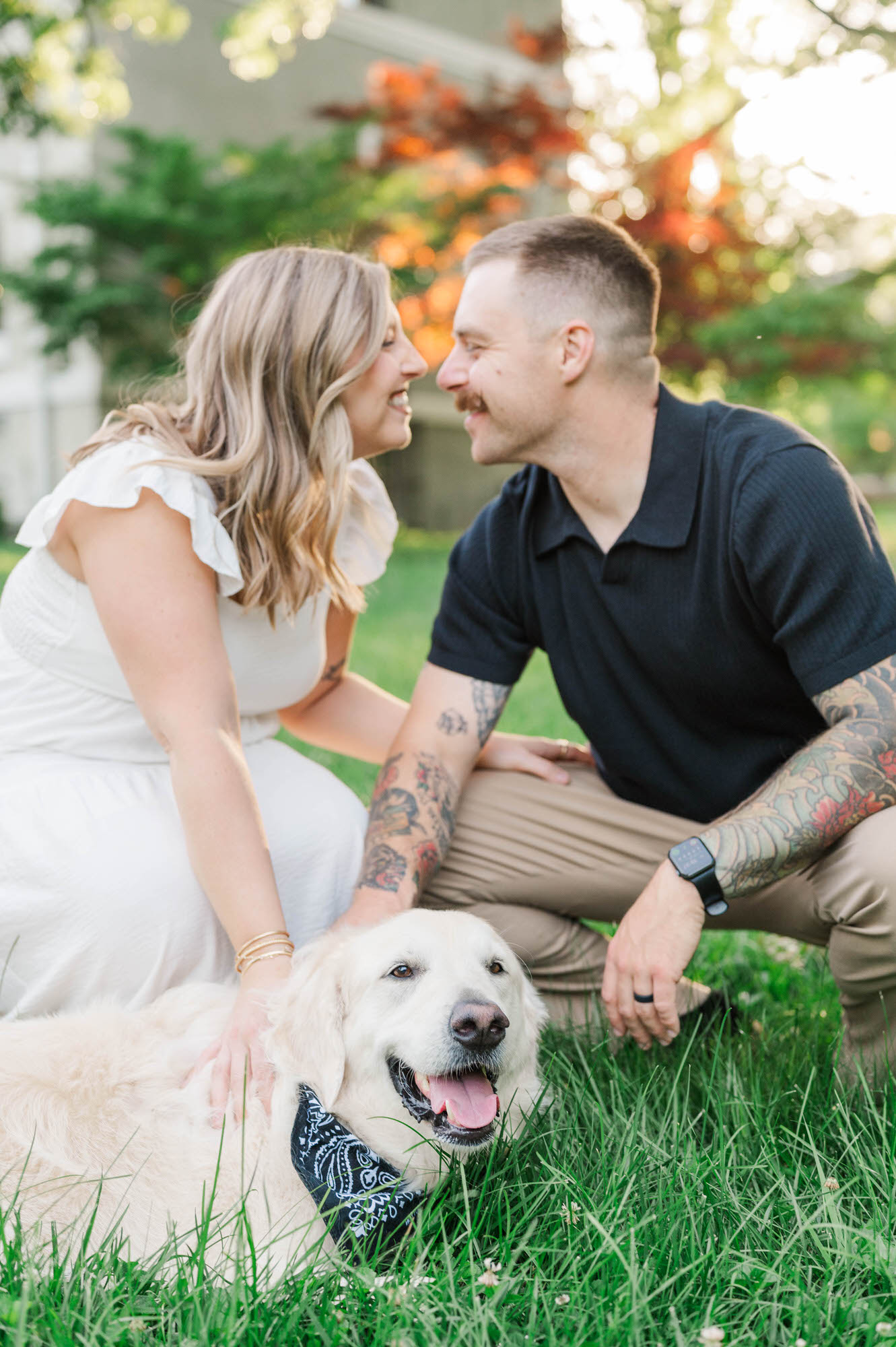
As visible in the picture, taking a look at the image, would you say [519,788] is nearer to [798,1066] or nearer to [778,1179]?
[798,1066]

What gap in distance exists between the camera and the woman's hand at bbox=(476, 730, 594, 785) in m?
3.14

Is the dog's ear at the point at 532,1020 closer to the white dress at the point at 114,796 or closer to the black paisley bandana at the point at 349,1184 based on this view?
the black paisley bandana at the point at 349,1184

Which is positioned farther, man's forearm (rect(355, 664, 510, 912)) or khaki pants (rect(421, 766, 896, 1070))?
khaki pants (rect(421, 766, 896, 1070))

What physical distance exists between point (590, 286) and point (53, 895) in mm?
1959

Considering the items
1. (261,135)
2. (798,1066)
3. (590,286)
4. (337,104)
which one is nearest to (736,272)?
(337,104)

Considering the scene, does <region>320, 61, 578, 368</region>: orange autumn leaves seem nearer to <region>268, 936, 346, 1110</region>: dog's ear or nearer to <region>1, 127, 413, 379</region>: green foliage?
<region>1, 127, 413, 379</region>: green foliage

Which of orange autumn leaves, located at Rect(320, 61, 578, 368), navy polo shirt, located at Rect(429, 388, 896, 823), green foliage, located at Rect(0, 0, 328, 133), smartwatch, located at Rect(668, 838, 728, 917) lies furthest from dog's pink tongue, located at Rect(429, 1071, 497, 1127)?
orange autumn leaves, located at Rect(320, 61, 578, 368)

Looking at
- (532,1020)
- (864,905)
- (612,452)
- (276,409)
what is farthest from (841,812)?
(276,409)

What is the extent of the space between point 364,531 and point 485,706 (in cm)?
62

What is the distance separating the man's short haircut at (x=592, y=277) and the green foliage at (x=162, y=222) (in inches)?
441

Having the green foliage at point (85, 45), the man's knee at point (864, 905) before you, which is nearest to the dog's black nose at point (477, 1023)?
the man's knee at point (864, 905)

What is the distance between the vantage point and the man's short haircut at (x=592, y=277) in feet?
9.42

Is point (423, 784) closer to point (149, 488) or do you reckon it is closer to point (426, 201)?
point (149, 488)

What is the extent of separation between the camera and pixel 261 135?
55.0 feet
